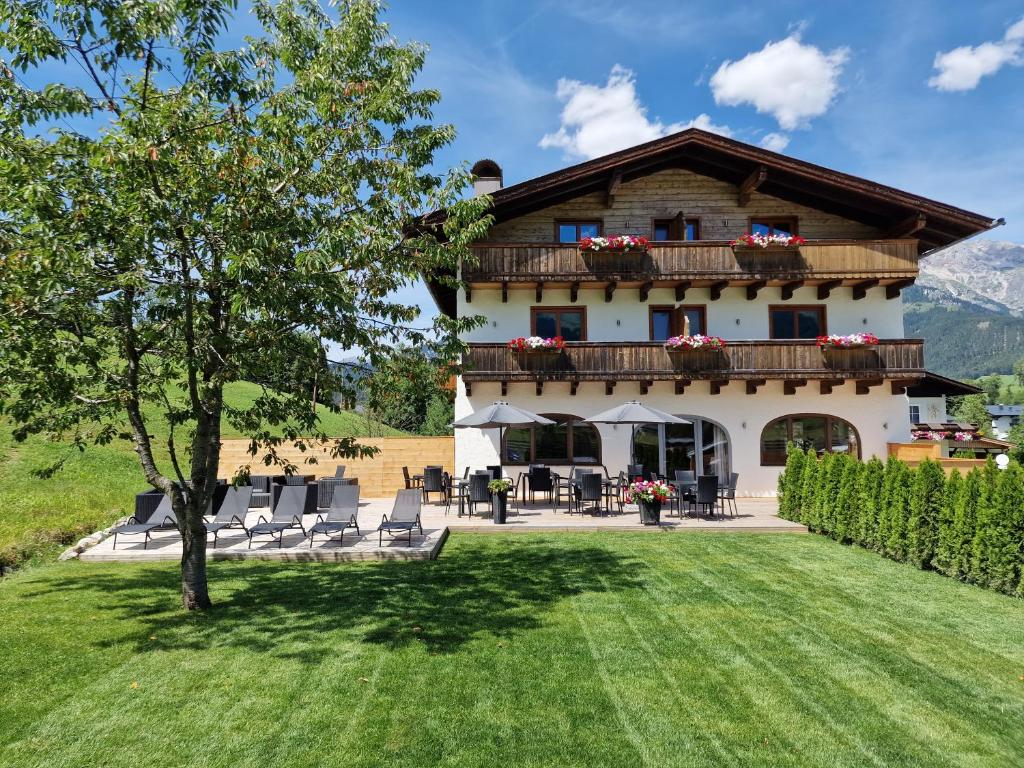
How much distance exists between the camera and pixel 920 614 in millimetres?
→ 6730

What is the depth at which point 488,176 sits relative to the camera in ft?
66.4

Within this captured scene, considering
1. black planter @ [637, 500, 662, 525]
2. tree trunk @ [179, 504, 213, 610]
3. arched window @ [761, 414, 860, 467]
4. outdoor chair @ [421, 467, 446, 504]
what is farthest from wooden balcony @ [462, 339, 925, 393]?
tree trunk @ [179, 504, 213, 610]

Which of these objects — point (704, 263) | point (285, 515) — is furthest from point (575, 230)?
point (285, 515)

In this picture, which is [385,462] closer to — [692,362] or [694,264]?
[692,362]

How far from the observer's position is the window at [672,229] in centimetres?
1833

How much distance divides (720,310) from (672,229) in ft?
9.70

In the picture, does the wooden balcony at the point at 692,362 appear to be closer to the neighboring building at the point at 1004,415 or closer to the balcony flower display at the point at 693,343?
the balcony flower display at the point at 693,343

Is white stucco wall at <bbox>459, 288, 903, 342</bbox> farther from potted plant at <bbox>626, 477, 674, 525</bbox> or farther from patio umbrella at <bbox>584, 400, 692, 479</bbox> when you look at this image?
potted plant at <bbox>626, 477, 674, 525</bbox>

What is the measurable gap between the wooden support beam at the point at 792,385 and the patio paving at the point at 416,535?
3463 millimetres

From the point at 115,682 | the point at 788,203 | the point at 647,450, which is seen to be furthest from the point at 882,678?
the point at 788,203

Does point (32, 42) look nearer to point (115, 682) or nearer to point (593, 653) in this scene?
point (115, 682)

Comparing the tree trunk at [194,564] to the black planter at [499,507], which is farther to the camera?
the black planter at [499,507]

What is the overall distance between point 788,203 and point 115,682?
1972cm

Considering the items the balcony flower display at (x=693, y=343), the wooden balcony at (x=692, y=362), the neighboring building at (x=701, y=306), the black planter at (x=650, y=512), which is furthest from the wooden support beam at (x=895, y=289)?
the black planter at (x=650, y=512)
